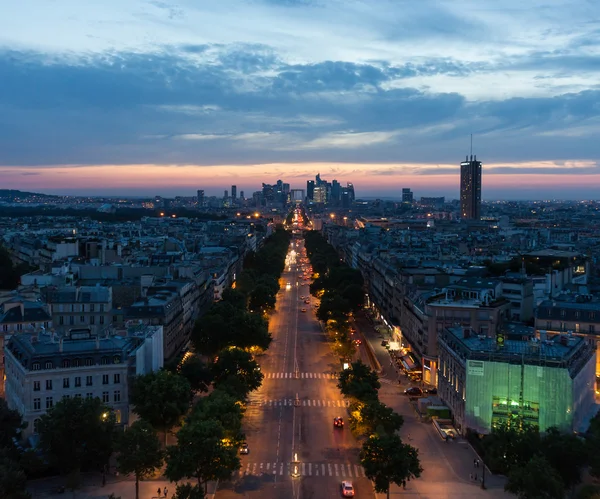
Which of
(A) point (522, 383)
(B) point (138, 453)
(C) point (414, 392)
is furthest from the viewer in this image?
(C) point (414, 392)

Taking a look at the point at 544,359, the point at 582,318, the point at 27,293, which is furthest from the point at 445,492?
the point at 27,293

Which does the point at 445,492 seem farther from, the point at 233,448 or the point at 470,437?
the point at 233,448

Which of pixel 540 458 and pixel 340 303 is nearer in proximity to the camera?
pixel 540 458

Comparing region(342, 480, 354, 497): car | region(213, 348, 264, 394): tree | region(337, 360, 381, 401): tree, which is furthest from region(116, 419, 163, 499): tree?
region(337, 360, 381, 401): tree

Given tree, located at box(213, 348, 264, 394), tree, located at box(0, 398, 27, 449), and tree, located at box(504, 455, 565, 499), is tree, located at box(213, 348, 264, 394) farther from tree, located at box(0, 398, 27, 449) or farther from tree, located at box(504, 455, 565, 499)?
tree, located at box(504, 455, 565, 499)

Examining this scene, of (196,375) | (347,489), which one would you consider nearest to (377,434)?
(347,489)

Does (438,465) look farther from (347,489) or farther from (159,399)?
(159,399)
